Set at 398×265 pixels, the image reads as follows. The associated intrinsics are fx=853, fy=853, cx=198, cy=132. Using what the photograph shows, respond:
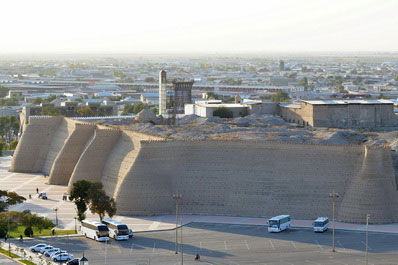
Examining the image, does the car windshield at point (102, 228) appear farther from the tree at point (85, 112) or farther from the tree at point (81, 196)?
the tree at point (85, 112)

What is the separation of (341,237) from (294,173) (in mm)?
6175

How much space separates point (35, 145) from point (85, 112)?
2092cm

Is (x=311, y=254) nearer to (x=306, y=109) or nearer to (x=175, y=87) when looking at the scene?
(x=306, y=109)

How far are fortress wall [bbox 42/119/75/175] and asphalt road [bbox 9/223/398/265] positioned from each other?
77.5 feet

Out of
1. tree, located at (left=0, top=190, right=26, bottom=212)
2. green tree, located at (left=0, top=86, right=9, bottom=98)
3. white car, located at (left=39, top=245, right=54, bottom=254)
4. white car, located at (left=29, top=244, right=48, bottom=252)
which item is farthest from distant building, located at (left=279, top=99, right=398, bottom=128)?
green tree, located at (left=0, top=86, right=9, bottom=98)

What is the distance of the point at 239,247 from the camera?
41719mm

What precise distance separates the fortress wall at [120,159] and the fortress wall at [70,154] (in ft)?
21.3

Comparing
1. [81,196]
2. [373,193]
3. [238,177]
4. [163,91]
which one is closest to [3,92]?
[163,91]

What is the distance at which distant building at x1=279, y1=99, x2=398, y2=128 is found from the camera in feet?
260

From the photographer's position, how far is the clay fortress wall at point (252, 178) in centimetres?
4684

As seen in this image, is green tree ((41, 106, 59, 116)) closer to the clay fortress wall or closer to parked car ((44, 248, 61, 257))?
the clay fortress wall

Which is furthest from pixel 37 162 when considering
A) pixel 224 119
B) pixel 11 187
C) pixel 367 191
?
pixel 367 191

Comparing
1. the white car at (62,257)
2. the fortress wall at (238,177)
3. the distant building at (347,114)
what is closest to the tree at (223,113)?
the distant building at (347,114)

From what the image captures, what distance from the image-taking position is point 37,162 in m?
69.5
